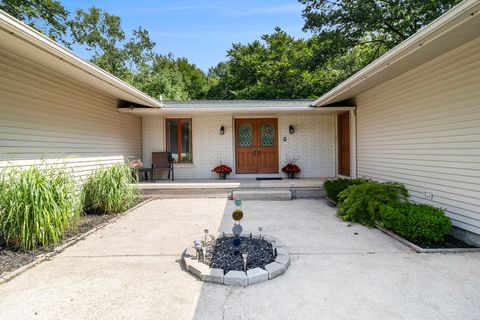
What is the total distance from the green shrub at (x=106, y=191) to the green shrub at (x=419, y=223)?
4.76 m

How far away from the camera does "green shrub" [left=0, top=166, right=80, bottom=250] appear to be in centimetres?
304

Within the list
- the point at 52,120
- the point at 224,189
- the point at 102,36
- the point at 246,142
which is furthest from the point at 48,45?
the point at 102,36

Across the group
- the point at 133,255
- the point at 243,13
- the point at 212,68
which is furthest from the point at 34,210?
the point at 212,68

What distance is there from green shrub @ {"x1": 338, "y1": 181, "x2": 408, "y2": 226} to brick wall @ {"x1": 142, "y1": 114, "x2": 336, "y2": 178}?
3.87 m

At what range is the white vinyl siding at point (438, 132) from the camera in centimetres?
333

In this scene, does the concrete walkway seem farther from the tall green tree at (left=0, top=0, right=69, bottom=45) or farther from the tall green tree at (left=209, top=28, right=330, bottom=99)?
the tall green tree at (left=209, top=28, right=330, bottom=99)

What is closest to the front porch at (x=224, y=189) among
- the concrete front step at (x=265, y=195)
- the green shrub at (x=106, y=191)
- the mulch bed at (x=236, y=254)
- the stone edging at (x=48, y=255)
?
the concrete front step at (x=265, y=195)

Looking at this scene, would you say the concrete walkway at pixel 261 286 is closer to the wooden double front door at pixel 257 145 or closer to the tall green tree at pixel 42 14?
the wooden double front door at pixel 257 145

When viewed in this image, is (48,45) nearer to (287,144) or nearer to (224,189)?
(224,189)

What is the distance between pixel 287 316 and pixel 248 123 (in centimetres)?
709

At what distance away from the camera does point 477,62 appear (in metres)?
3.23

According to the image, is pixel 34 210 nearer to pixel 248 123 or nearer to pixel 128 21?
pixel 248 123

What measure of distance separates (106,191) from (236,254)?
3.31m

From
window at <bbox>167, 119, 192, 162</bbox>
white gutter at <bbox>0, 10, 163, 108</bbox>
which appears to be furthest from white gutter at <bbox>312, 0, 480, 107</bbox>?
window at <bbox>167, 119, 192, 162</bbox>
